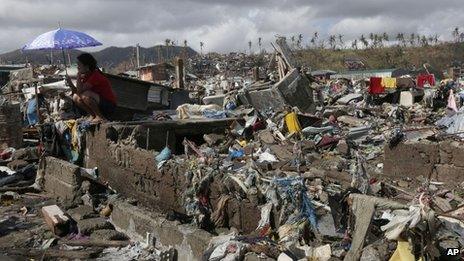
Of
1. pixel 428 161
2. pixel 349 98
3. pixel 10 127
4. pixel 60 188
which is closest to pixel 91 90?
pixel 60 188

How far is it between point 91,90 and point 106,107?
419 mm

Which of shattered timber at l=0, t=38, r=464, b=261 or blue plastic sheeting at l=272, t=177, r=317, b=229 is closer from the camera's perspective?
shattered timber at l=0, t=38, r=464, b=261

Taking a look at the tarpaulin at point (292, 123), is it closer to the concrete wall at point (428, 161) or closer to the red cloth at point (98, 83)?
the concrete wall at point (428, 161)

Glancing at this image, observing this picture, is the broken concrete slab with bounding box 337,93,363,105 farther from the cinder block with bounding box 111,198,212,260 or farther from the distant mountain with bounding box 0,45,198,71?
the distant mountain with bounding box 0,45,198,71

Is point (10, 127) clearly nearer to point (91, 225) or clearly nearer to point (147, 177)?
point (147, 177)

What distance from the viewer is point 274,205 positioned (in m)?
4.92

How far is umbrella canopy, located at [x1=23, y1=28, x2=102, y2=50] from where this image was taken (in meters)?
10.5

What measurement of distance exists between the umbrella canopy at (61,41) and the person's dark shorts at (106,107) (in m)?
2.36

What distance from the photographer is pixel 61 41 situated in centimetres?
1052

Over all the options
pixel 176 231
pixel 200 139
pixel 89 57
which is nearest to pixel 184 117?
pixel 200 139

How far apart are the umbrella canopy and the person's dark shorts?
2.36m

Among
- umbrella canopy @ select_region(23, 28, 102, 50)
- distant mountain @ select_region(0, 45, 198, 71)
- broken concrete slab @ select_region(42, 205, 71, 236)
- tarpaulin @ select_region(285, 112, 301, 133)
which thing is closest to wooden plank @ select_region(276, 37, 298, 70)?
tarpaulin @ select_region(285, 112, 301, 133)

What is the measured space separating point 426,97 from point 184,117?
38.0 feet

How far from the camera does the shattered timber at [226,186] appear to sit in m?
4.18
